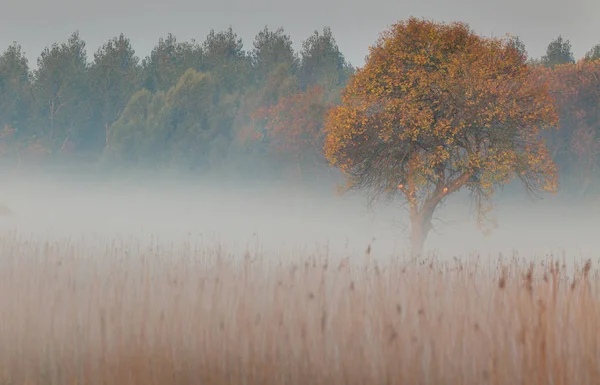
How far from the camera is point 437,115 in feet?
91.2

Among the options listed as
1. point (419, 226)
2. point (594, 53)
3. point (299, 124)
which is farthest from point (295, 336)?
point (594, 53)

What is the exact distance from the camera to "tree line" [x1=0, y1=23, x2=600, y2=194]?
64.4m

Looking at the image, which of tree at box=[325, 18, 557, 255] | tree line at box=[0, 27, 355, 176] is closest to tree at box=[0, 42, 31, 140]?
tree line at box=[0, 27, 355, 176]

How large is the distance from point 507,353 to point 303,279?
427 centimetres

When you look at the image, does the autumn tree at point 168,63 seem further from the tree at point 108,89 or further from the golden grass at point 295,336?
the golden grass at point 295,336

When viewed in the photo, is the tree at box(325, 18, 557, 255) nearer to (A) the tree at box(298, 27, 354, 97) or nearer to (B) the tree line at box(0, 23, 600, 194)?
(B) the tree line at box(0, 23, 600, 194)

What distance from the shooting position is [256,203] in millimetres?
74000

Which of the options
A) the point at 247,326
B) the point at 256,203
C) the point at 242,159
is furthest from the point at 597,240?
the point at 247,326

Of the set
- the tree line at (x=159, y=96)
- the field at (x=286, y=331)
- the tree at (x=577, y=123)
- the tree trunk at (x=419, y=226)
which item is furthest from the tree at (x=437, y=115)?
the tree line at (x=159, y=96)

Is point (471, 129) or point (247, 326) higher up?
point (471, 129)

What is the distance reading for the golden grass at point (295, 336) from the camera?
23.3 ft

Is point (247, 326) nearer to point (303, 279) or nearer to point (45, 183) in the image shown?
point (303, 279)

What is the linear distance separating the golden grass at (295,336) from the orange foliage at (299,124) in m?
48.2

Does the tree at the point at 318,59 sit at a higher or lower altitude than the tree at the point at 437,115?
higher
